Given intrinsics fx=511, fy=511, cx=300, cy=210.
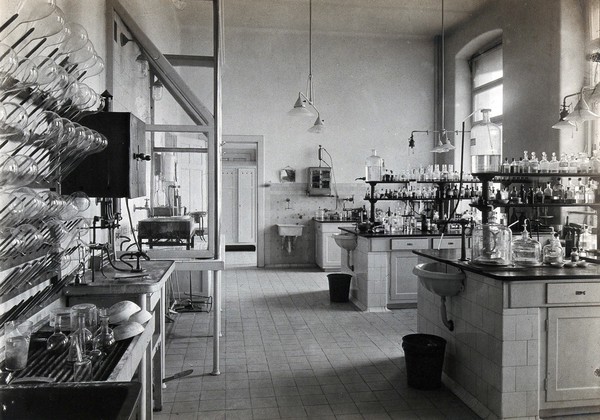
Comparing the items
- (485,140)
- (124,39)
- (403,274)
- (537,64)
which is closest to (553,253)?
(403,274)

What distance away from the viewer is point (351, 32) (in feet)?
36.4

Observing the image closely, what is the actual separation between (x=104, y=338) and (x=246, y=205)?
11.4 m

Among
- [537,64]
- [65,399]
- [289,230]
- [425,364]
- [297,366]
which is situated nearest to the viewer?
[65,399]

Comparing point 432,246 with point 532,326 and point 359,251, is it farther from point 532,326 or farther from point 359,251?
point 532,326

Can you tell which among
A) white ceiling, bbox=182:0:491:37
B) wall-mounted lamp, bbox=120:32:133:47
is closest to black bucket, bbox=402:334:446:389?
wall-mounted lamp, bbox=120:32:133:47

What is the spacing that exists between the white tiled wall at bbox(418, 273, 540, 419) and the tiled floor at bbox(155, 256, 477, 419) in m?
0.22

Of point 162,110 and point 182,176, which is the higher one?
point 162,110

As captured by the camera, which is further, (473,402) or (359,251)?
(359,251)

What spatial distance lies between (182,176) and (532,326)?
5.15m

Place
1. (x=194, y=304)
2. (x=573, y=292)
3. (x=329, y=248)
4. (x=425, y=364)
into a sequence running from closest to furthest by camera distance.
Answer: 1. (x=573, y=292)
2. (x=425, y=364)
3. (x=194, y=304)
4. (x=329, y=248)

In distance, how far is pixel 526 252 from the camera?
161 inches

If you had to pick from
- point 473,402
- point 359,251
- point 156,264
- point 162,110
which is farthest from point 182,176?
point 473,402

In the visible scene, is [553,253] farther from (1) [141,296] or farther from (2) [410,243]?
(1) [141,296]

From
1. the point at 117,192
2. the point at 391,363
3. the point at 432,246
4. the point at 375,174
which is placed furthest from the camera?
the point at 375,174
